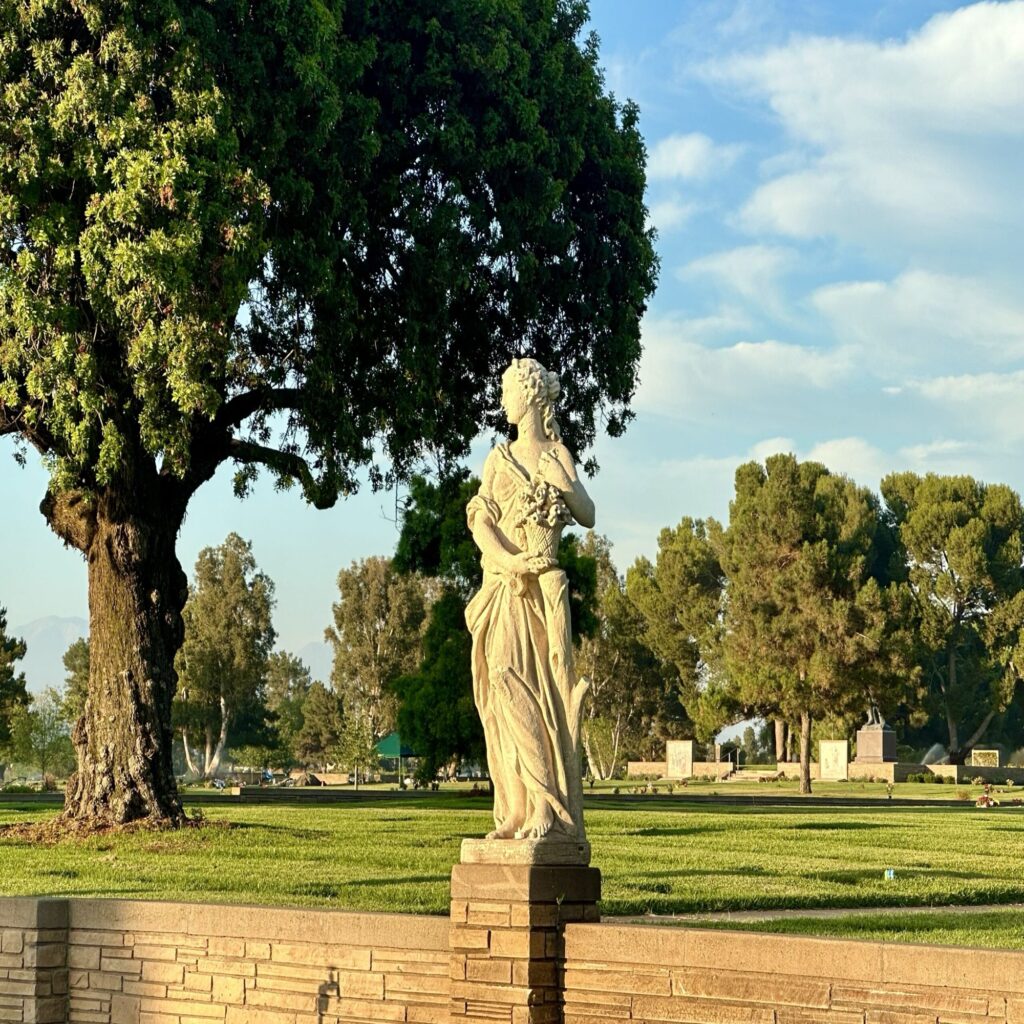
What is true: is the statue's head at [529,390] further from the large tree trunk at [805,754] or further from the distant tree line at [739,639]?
the distant tree line at [739,639]

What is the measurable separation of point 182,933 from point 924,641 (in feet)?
227

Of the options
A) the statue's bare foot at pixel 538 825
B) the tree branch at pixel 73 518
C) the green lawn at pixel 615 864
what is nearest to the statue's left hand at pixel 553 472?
the statue's bare foot at pixel 538 825

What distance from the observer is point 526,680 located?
8328 millimetres

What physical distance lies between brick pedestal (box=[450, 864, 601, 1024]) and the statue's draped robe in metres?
0.29

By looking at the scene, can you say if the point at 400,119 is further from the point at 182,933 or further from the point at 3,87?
the point at 182,933

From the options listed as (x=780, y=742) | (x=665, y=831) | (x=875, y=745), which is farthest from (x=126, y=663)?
(x=780, y=742)

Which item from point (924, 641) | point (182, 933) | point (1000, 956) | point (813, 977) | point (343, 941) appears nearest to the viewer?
point (1000, 956)

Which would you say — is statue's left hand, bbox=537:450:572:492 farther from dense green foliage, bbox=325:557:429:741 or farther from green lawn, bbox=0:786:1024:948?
dense green foliage, bbox=325:557:429:741

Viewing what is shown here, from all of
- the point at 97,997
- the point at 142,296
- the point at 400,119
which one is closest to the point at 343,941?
the point at 97,997

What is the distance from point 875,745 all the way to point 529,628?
58.9m

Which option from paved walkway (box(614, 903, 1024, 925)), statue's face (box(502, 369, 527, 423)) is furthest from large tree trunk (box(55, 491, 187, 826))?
statue's face (box(502, 369, 527, 423))

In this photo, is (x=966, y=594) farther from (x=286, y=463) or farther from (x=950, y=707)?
(x=286, y=463)

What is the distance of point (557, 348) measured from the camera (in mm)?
A: 24547

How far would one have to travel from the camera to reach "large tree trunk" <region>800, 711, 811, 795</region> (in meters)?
52.7
